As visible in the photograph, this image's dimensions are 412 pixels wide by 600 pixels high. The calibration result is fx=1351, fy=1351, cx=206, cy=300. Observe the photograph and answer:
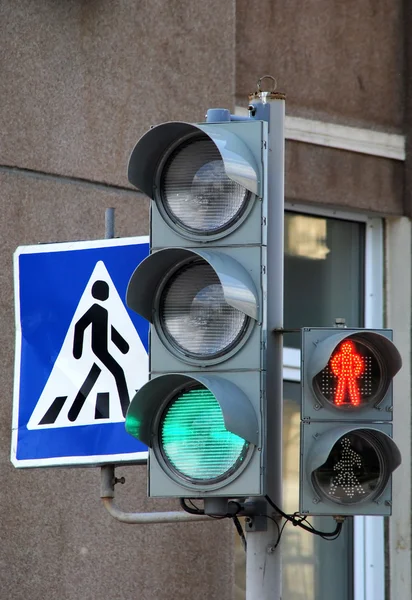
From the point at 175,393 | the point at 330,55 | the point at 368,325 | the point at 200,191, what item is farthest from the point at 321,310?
the point at 175,393

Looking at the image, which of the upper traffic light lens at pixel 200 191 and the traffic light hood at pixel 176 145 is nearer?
the traffic light hood at pixel 176 145

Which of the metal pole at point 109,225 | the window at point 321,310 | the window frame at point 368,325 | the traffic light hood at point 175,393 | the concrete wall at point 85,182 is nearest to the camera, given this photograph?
the traffic light hood at point 175,393

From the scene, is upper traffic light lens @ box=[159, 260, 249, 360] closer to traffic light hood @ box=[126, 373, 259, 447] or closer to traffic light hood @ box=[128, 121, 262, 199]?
traffic light hood @ box=[126, 373, 259, 447]

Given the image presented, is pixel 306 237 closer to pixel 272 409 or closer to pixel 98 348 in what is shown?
pixel 98 348

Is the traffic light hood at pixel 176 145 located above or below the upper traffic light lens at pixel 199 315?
above

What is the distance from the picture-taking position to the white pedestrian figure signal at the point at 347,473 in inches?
181

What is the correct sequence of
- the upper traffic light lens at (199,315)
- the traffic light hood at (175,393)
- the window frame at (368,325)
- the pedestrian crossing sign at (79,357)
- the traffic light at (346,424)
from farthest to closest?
the window frame at (368,325)
the pedestrian crossing sign at (79,357)
the traffic light at (346,424)
the upper traffic light lens at (199,315)
the traffic light hood at (175,393)

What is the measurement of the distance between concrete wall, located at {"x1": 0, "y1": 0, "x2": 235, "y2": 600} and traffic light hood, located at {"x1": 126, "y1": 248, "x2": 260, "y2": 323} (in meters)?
2.59

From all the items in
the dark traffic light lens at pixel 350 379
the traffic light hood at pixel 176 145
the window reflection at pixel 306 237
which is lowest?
the dark traffic light lens at pixel 350 379

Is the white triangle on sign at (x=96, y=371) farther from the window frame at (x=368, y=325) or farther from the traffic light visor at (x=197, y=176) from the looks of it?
the window frame at (x=368, y=325)

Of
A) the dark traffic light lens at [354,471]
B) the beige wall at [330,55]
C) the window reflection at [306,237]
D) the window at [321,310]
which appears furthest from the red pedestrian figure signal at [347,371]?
the window reflection at [306,237]

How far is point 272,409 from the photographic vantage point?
4684 millimetres

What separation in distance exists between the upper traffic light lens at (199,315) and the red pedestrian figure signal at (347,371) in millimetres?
414

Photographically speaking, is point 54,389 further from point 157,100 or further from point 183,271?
point 157,100
